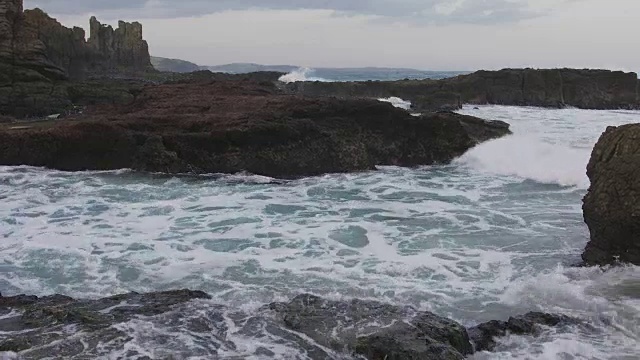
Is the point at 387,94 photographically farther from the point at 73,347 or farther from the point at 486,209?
the point at 73,347

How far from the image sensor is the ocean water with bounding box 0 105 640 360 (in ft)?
19.8

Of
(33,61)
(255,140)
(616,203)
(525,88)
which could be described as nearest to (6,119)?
(33,61)

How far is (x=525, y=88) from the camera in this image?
126ft

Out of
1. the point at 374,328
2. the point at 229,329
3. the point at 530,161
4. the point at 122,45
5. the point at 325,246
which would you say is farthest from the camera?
the point at 122,45

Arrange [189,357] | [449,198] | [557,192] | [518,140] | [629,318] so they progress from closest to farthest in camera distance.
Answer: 1. [189,357]
2. [629,318]
3. [449,198]
4. [557,192]
5. [518,140]

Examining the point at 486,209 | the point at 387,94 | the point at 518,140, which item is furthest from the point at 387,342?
the point at 387,94

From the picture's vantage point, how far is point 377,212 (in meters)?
10.2

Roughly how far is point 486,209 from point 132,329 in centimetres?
706

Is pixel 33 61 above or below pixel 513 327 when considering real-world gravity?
above

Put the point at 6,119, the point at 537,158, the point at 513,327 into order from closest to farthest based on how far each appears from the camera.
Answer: the point at 513,327 → the point at 537,158 → the point at 6,119

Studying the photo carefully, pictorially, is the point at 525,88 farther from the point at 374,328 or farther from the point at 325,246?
the point at 374,328

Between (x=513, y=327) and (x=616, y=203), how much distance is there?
263 cm

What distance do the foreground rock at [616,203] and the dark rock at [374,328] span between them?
298 cm

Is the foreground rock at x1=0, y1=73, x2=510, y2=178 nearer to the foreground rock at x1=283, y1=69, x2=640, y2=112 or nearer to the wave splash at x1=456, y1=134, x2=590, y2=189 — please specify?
the wave splash at x1=456, y1=134, x2=590, y2=189
